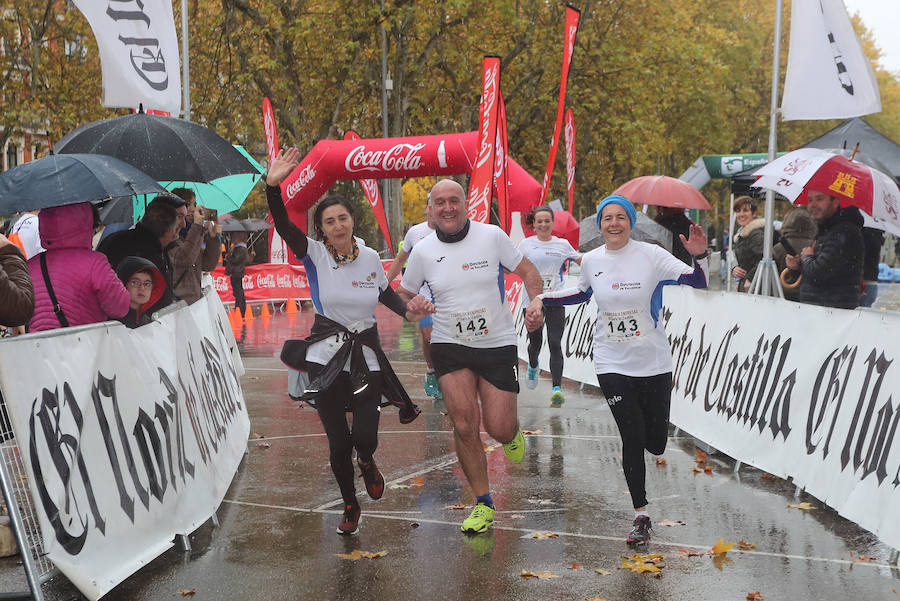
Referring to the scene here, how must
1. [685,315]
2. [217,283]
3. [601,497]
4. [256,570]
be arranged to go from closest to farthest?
[256,570] < [601,497] < [685,315] < [217,283]

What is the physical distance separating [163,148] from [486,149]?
20.4 feet

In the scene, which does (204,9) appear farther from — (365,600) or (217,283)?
(365,600)

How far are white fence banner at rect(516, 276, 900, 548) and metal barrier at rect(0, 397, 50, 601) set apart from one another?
13.5 feet

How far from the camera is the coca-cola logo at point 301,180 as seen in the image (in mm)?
19406

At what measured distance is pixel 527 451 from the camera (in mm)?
9336

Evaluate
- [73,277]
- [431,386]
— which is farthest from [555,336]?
[73,277]

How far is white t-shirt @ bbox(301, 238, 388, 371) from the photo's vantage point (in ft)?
22.5

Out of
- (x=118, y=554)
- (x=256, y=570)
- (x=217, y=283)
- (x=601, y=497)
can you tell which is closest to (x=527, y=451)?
(x=601, y=497)

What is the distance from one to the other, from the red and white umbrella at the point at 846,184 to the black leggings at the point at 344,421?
3828 mm

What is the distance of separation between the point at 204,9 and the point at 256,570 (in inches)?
1214

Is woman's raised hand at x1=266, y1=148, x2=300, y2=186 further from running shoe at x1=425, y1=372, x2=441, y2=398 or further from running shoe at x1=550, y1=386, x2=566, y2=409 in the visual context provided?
running shoe at x1=550, y1=386, x2=566, y2=409

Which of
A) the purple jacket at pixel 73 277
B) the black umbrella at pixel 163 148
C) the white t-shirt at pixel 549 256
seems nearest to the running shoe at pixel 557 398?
the white t-shirt at pixel 549 256

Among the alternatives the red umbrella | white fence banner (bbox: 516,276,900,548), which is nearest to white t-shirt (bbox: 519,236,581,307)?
the red umbrella

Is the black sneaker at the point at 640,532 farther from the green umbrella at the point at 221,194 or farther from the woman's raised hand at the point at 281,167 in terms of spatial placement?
the green umbrella at the point at 221,194
